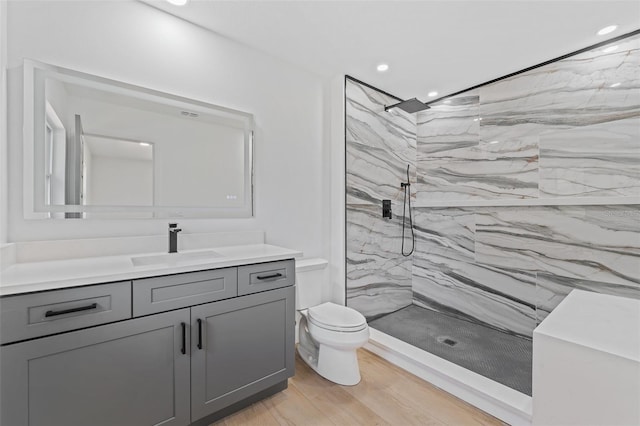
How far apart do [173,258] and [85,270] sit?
0.48 m

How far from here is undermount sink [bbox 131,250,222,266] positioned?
5.04 feet

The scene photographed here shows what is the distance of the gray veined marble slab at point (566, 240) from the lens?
2.03 meters

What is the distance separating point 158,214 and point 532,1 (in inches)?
105

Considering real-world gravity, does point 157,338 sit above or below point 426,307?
above

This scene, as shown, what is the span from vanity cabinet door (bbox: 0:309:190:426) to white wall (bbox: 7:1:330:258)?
2.23 feet

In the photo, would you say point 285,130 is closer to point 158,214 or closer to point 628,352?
point 158,214

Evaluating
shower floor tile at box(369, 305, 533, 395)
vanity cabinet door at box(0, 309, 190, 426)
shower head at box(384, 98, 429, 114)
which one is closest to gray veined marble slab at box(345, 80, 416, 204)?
Result: shower head at box(384, 98, 429, 114)

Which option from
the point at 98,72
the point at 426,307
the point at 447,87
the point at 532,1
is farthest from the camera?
the point at 426,307

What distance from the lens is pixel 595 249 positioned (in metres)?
2.15

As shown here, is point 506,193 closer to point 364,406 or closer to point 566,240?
point 566,240

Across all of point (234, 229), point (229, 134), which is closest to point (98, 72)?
point (229, 134)

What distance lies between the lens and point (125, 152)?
169 cm

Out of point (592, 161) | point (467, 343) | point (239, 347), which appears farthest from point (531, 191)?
point (239, 347)

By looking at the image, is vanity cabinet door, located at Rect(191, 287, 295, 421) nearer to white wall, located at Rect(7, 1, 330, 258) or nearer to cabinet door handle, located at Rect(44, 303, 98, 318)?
cabinet door handle, located at Rect(44, 303, 98, 318)
